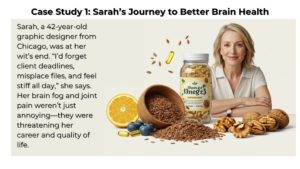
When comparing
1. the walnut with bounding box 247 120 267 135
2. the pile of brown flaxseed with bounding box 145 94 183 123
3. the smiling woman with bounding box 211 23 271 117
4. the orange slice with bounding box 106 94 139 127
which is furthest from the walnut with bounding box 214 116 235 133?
the orange slice with bounding box 106 94 139 127

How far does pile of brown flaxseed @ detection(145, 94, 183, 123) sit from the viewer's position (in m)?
3.59

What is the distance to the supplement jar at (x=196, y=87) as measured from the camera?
3764mm

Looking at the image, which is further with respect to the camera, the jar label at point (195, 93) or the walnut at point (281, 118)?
the jar label at point (195, 93)

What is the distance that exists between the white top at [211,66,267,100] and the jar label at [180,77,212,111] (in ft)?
4.49

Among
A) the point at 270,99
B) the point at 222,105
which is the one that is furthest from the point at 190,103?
the point at 270,99

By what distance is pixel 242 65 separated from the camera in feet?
16.7

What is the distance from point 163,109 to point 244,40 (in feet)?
6.47

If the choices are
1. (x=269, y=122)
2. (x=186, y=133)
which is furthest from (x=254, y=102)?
(x=186, y=133)

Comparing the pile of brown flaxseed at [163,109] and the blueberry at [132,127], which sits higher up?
the pile of brown flaxseed at [163,109]

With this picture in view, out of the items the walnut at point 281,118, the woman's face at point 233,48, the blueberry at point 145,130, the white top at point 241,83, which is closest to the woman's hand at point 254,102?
the white top at point 241,83

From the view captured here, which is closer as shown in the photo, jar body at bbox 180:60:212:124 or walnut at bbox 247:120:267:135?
walnut at bbox 247:120:267:135

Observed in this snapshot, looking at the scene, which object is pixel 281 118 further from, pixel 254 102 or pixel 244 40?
pixel 244 40

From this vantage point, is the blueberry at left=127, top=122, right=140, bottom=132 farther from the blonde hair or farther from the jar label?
the blonde hair

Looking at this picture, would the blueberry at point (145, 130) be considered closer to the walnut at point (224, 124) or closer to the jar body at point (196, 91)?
the jar body at point (196, 91)
